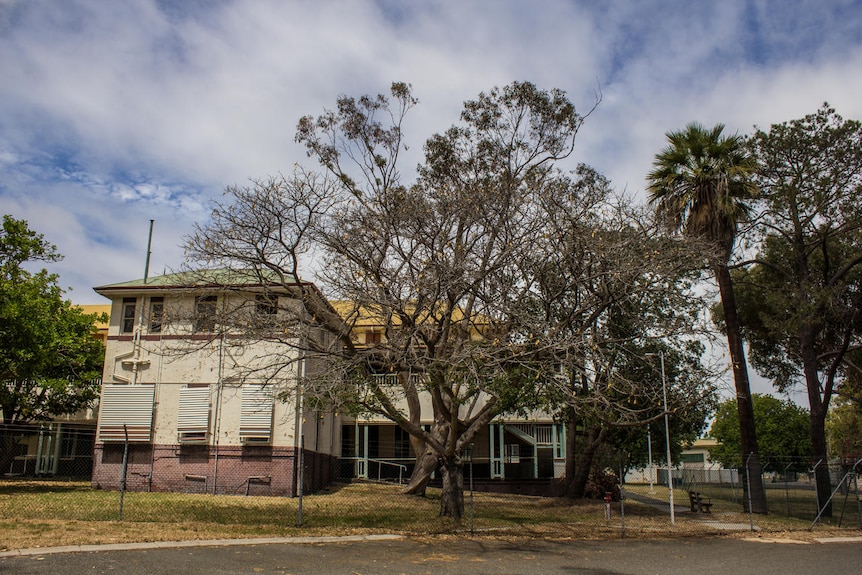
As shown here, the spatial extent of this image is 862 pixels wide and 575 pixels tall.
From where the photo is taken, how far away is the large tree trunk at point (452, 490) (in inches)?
711

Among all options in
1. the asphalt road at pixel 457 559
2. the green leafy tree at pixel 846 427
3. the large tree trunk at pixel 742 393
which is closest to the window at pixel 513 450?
the large tree trunk at pixel 742 393

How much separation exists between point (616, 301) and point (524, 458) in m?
17.7

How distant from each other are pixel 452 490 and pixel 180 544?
7485 mm

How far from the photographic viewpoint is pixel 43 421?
30.3 metres

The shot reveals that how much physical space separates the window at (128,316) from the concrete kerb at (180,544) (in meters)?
15.3

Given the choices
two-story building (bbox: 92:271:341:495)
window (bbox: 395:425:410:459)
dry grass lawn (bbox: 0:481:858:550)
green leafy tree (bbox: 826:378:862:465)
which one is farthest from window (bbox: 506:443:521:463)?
green leafy tree (bbox: 826:378:862:465)

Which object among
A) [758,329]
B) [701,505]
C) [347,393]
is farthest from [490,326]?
[758,329]

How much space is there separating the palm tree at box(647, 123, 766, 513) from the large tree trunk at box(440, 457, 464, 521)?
37.4 feet

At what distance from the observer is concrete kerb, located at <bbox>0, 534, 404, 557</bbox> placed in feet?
36.9

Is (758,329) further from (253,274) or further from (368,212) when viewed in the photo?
(253,274)

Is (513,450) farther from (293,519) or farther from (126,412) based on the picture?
(293,519)

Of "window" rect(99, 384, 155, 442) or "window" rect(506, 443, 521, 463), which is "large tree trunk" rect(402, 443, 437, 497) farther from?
"window" rect(506, 443, 521, 463)

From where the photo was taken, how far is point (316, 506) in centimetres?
2042

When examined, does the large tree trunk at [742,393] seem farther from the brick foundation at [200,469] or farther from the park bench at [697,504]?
the brick foundation at [200,469]
